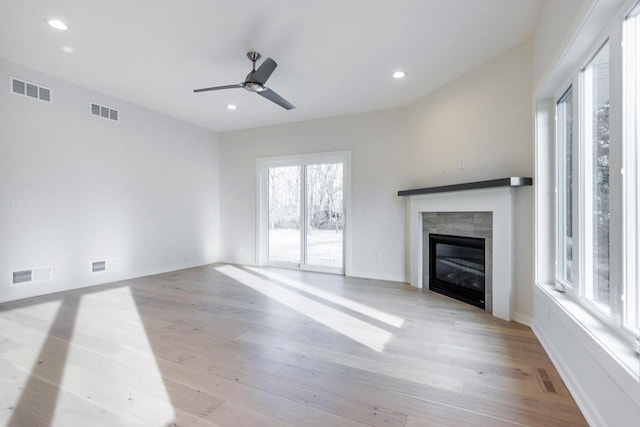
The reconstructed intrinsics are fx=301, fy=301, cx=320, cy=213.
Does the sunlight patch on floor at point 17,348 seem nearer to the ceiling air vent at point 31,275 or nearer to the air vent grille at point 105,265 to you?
the ceiling air vent at point 31,275

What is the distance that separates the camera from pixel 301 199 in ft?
18.5

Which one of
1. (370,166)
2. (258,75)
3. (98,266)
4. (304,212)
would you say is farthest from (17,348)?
(370,166)

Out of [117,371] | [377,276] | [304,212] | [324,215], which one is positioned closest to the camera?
[117,371]

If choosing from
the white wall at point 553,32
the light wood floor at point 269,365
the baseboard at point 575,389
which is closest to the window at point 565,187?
→ the white wall at point 553,32

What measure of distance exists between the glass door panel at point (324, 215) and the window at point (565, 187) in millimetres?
3176

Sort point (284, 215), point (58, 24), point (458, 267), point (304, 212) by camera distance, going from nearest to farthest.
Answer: point (58, 24), point (458, 267), point (304, 212), point (284, 215)

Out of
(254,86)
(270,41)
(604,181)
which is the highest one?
(270,41)

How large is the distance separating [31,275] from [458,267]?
532 centimetres

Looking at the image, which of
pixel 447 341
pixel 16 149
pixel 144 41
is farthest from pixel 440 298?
pixel 16 149

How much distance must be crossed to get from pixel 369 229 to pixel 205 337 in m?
3.09

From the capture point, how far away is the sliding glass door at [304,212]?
17.5 feet

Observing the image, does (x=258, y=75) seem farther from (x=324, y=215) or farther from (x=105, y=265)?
(x=105, y=265)

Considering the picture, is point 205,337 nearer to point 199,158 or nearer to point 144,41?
point 144,41

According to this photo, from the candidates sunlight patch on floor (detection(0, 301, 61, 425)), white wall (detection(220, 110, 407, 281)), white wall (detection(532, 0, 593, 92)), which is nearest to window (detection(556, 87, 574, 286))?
white wall (detection(532, 0, 593, 92))
